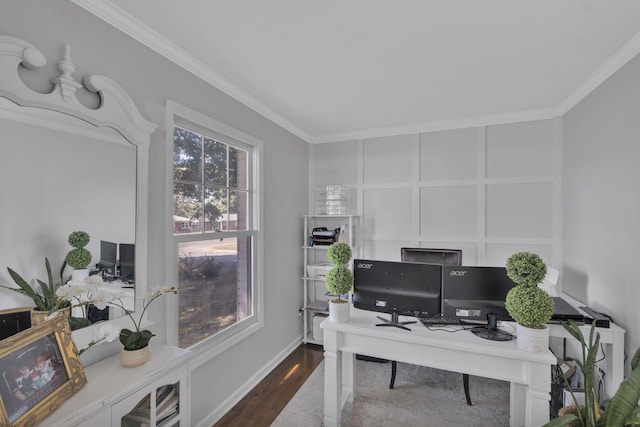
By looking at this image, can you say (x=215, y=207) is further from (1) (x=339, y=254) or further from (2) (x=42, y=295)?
(2) (x=42, y=295)

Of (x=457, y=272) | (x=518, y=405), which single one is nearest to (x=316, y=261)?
(x=457, y=272)

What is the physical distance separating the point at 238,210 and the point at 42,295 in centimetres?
154

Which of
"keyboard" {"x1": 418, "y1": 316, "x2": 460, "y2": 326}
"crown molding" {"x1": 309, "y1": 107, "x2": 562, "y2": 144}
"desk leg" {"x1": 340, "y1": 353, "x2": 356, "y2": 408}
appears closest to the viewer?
"keyboard" {"x1": 418, "y1": 316, "x2": 460, "y2": 326}

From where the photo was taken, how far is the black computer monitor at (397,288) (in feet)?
6.28

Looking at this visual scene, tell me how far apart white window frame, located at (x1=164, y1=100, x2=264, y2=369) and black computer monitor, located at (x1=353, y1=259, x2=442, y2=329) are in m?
1.12

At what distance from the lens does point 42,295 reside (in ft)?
4.17

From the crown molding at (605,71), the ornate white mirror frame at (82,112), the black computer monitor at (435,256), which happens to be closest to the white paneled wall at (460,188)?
the crown molding at (605,71)

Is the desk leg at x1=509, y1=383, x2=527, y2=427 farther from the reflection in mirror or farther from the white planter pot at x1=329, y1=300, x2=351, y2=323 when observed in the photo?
the reflection in mirror

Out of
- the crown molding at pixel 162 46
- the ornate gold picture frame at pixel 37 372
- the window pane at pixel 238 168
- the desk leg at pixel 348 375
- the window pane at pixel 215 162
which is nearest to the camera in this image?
the ornate gold picture frame at pixel 37 372

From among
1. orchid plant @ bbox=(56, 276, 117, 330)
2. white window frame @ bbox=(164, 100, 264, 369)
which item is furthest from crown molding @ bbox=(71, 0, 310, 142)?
orchid plant @ bbox=(56, 276, 117, 330)

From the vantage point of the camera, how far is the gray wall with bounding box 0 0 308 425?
1.34 m

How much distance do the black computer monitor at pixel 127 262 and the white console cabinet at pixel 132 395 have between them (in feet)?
1.35

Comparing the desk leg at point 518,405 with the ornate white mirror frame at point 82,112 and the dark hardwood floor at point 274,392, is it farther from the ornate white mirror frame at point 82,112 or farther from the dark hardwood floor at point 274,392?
the ornate white mirror frame at point 82,112

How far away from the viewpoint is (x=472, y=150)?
3213 millimetres
